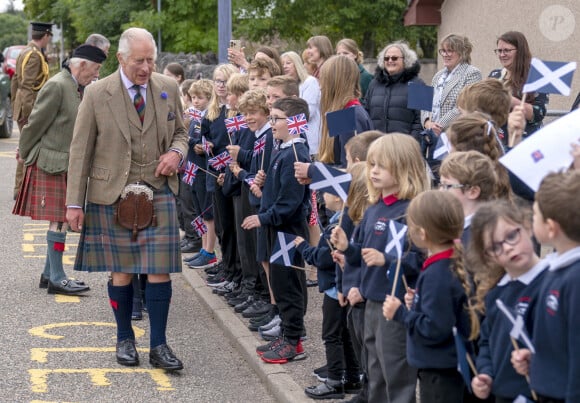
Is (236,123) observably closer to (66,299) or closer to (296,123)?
(296,123)

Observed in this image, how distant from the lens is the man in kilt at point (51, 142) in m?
8.70

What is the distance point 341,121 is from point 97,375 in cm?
219

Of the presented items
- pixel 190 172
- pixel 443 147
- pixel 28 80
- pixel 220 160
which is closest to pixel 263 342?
pixel 220 160

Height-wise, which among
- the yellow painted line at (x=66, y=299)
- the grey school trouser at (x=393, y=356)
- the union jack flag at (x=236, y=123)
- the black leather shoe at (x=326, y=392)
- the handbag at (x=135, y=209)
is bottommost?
the yellow painted line at (x=66, y=299)

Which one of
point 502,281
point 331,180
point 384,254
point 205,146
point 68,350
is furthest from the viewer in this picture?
point 205,146

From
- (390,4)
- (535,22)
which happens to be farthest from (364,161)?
(390,4)

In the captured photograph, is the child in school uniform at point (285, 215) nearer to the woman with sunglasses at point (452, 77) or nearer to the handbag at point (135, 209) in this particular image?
the handbag at point (135, 209)

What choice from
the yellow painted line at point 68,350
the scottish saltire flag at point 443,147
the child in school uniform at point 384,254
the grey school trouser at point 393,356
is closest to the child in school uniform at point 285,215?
the yellow painted line at point 68,350

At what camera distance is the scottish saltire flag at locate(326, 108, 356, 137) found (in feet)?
19.5

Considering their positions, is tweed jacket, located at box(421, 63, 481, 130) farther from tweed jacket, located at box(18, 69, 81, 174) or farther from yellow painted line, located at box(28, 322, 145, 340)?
tweed jacket, located at box(18, 69, 81, 174)

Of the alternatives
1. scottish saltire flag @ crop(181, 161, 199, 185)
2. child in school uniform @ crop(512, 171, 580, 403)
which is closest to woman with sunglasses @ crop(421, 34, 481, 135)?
scottish saltire flag @ crop(181, 161, 199, 185)

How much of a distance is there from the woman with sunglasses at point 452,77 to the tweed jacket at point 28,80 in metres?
6.71

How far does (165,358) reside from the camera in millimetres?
6719

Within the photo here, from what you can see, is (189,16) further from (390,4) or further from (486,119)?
(486,119)
